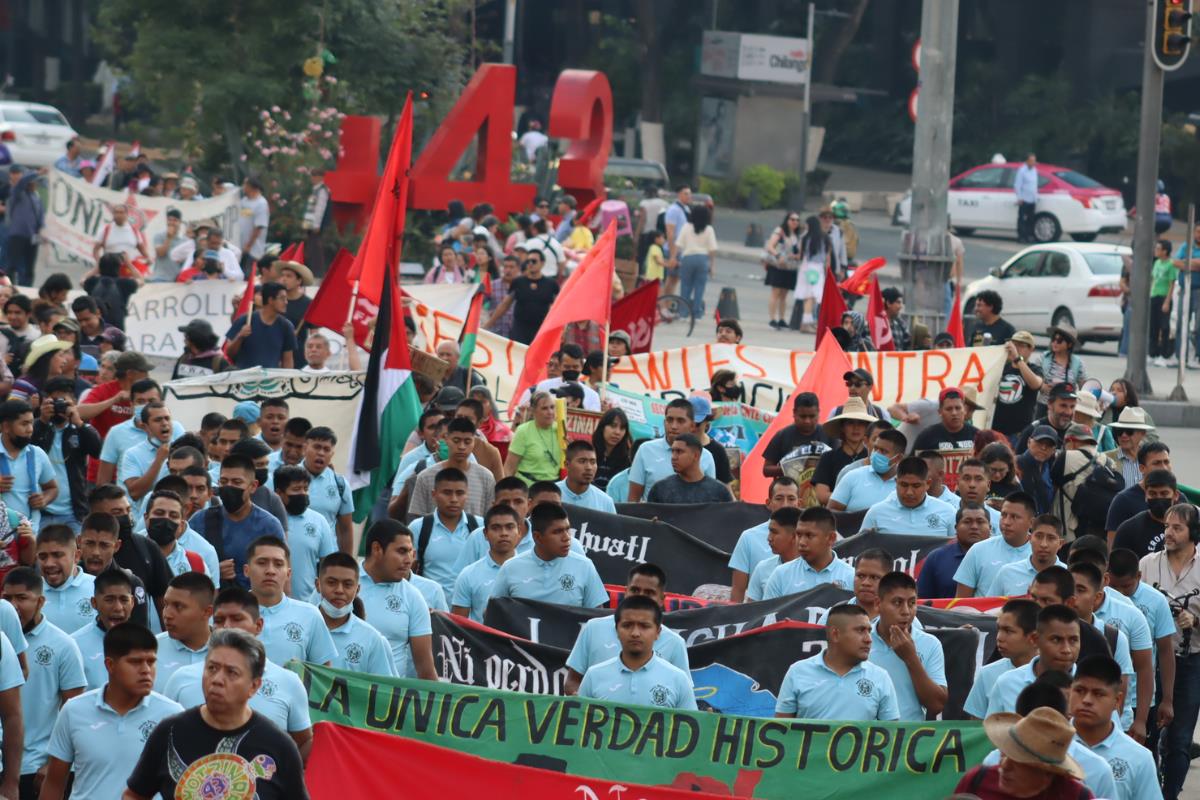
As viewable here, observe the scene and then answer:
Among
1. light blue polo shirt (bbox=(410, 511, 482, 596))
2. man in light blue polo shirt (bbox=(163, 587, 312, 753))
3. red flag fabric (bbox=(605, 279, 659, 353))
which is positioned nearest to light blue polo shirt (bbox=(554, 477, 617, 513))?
light blue polo shirt (bbox=(410, 511, 482, 596))

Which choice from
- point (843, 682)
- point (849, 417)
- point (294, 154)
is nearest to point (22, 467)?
point (843, 682)

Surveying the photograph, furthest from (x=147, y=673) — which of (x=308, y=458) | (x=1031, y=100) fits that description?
(x=1031, y=100)

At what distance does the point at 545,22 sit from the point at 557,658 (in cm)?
4901

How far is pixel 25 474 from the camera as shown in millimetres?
11180

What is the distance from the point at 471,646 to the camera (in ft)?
31.8

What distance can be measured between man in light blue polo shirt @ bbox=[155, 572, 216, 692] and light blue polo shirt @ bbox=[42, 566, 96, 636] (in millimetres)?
885

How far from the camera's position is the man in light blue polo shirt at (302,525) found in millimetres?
10906

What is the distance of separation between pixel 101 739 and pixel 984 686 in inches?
140

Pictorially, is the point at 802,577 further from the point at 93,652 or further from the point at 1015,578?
the point at 93,652

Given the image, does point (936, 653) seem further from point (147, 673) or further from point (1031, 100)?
point (1031, 100)

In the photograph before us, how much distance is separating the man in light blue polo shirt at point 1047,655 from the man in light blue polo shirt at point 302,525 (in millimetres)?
3855

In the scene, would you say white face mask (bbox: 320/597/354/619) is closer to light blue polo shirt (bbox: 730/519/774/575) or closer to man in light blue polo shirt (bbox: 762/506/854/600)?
man in light blue polo shirt (bbox: 762/506/854/600)

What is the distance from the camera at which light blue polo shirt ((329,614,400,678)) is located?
8.80 meters

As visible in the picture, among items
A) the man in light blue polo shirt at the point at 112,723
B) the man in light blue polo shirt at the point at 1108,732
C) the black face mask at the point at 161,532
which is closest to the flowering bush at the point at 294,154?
the black face mask at the point at 161,532
